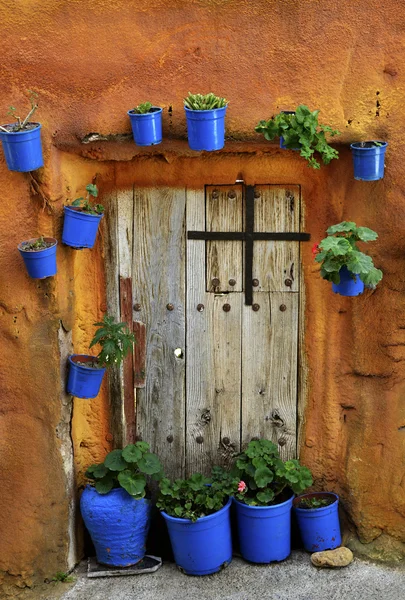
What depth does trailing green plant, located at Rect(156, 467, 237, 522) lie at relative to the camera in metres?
4.80

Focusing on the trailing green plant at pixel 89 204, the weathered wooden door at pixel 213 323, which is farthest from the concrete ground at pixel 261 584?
the trailing green plant at pixel 89 204

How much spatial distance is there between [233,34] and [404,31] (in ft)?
2.63

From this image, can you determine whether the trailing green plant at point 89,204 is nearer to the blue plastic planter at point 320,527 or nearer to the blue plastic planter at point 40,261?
the blue plastic planter at point 40,261

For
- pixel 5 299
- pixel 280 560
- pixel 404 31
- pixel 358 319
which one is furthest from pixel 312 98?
pixel 280 560

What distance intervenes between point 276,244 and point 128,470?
4.62 ft

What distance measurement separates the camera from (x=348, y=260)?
4.29 metres

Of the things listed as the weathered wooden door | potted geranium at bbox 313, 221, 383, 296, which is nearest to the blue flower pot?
the weathered wooden door

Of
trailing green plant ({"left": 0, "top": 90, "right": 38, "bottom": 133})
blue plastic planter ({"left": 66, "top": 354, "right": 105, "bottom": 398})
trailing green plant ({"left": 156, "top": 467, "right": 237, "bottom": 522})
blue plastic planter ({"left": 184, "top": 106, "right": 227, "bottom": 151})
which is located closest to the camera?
blue plastic planter ({"left": 184, "top": 106, "right": 227, "bottom": 151})

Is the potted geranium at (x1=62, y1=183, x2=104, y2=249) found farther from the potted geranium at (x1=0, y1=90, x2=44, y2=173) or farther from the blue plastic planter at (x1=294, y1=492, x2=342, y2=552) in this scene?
the blue plastic planter at (x1=294, y1=492, x2=342, y2=552)

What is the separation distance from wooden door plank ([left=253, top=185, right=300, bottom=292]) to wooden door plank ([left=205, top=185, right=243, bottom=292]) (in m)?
0.09

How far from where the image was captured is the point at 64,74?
4.46 meters

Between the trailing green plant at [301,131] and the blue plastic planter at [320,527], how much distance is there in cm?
182

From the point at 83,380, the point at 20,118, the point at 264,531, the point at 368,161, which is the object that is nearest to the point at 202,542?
the point at 264,531

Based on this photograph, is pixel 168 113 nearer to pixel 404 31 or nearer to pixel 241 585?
pixel 404 31
